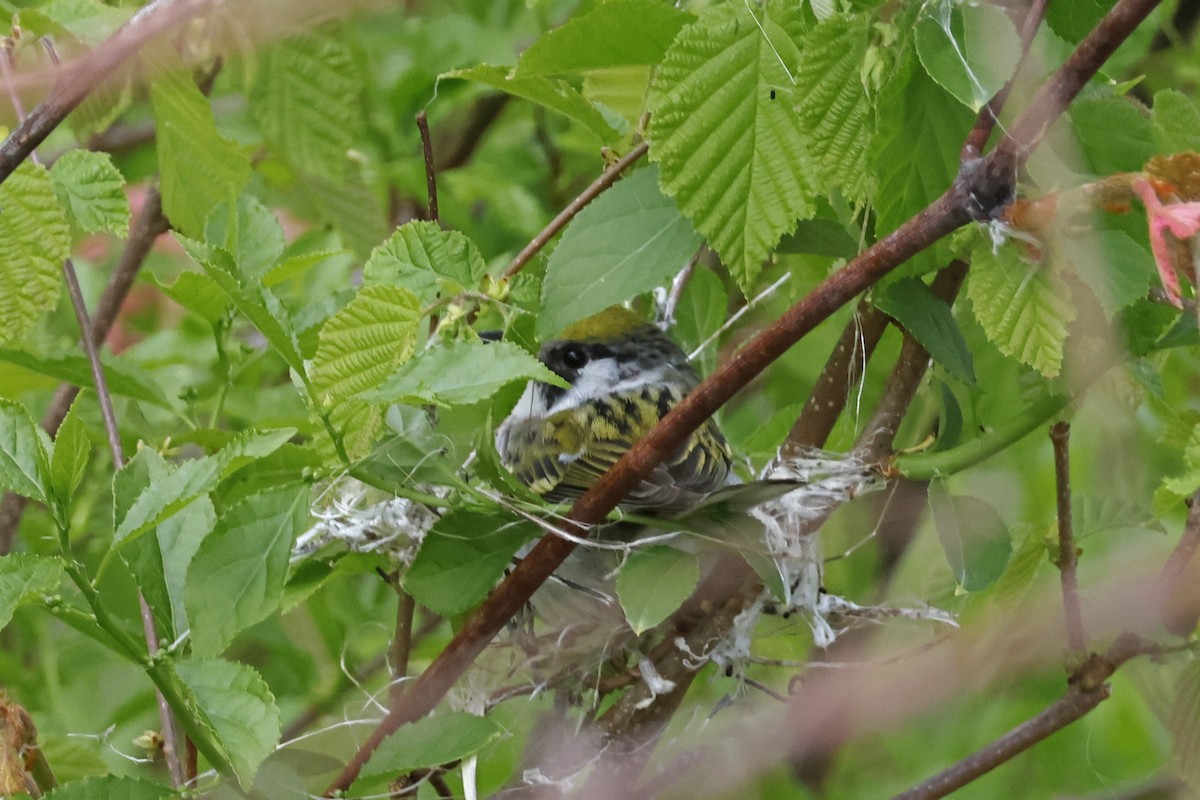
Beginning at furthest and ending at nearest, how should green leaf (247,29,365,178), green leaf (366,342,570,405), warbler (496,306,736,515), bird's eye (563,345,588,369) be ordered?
1. bird's eye (563,345,588,369)
2. warbler (496,306,736,515)
3. green leaf (247,29,365,178)
4. green leaf (366,342,570,405)

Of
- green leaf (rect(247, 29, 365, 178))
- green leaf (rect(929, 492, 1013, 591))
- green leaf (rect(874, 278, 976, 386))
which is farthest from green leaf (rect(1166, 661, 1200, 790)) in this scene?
green leaf (rect(247, 29, 365, 178))

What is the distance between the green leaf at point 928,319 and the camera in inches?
51.1

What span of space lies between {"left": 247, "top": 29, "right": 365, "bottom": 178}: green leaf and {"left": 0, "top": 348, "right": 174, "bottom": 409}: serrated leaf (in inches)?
14.9

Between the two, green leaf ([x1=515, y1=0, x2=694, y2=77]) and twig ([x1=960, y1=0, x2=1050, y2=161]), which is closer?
twig ([x1=960, y1=0, x2=1050, y2=161])

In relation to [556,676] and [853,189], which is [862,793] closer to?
[556,676]

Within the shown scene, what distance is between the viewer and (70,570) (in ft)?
3.74

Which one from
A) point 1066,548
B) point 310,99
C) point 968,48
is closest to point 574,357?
point 310,99

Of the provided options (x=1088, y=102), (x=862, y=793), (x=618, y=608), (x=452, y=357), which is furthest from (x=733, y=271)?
(x=862, y=793)

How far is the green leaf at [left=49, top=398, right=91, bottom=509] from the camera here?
1.21 m

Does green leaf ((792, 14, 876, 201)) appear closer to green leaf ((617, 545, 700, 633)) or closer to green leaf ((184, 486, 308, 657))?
green leaf ((617, 545, 700, 633))

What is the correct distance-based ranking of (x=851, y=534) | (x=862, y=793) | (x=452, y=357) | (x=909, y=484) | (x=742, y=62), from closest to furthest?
(x=452, y=357) < (x=742, y=62) < (x=909, y=484) < (x=851, y=534) < (x=862, y=793)

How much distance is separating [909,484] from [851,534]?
0.18 m

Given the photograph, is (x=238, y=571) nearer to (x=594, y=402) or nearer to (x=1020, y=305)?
(x=1020, y=305)

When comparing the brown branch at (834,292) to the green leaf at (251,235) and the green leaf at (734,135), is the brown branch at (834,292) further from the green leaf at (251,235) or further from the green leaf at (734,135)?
the green leaf at (251,235)
